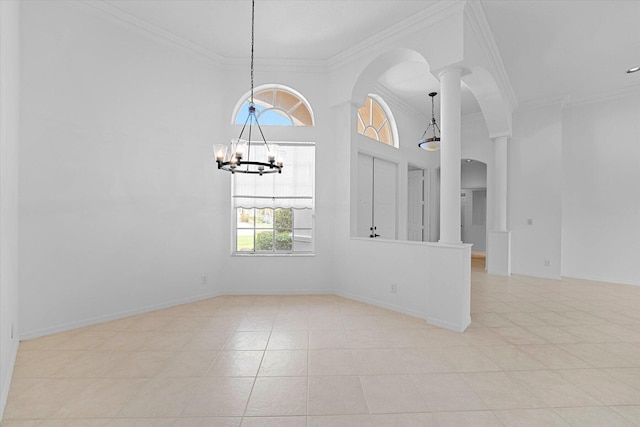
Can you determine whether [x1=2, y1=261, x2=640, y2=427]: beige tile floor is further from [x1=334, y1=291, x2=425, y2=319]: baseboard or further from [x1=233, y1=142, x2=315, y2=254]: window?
[x1=233, y1=142, x2=315, y2=254]: window

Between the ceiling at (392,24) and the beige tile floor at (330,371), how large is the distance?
3.80 metres

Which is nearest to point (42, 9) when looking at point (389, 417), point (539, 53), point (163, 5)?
point (163, 5)

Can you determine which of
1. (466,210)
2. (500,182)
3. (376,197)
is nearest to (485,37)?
(376,197)

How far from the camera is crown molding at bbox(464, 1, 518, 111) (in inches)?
140

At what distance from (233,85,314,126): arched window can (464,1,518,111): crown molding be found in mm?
2510

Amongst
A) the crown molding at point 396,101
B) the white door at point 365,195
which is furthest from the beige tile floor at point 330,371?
the crown molding at point 396,101

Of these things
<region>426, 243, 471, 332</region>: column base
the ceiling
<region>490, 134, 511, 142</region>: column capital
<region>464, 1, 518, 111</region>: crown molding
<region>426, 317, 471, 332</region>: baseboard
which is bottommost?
<region>426, 317, 471, 332</region>: baseboard

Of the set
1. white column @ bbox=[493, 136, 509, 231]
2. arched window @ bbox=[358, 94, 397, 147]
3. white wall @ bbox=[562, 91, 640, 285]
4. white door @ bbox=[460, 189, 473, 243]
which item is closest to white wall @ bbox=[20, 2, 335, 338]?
arched window @ bbox=[358, 94, 397, 147]

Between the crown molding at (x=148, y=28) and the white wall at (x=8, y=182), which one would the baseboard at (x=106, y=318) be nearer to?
the white wall at (x=8, y=182)

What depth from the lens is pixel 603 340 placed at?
10.5 ft

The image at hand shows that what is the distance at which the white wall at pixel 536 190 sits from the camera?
20.9ft

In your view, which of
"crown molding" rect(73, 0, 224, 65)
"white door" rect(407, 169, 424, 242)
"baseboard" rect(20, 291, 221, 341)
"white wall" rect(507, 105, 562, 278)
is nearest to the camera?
"baseboard" rect(20, 291, 221, 341)

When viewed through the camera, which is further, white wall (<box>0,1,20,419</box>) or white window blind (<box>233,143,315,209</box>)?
white window blind (<box>233,143,315,209</box>)

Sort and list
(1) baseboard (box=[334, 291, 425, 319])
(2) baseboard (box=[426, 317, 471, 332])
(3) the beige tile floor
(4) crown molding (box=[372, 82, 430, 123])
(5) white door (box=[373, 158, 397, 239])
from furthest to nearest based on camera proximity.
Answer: (5) white door (box=[373, 158, 397, 239]) → (4) crown molding (box=[372, 82, 430, 123]) → (1) baseboard (box=[334, 291, 425, 319]) → (2) baseboard (box=[426, 317, 471, 332]) → (3) the beige tile floor
